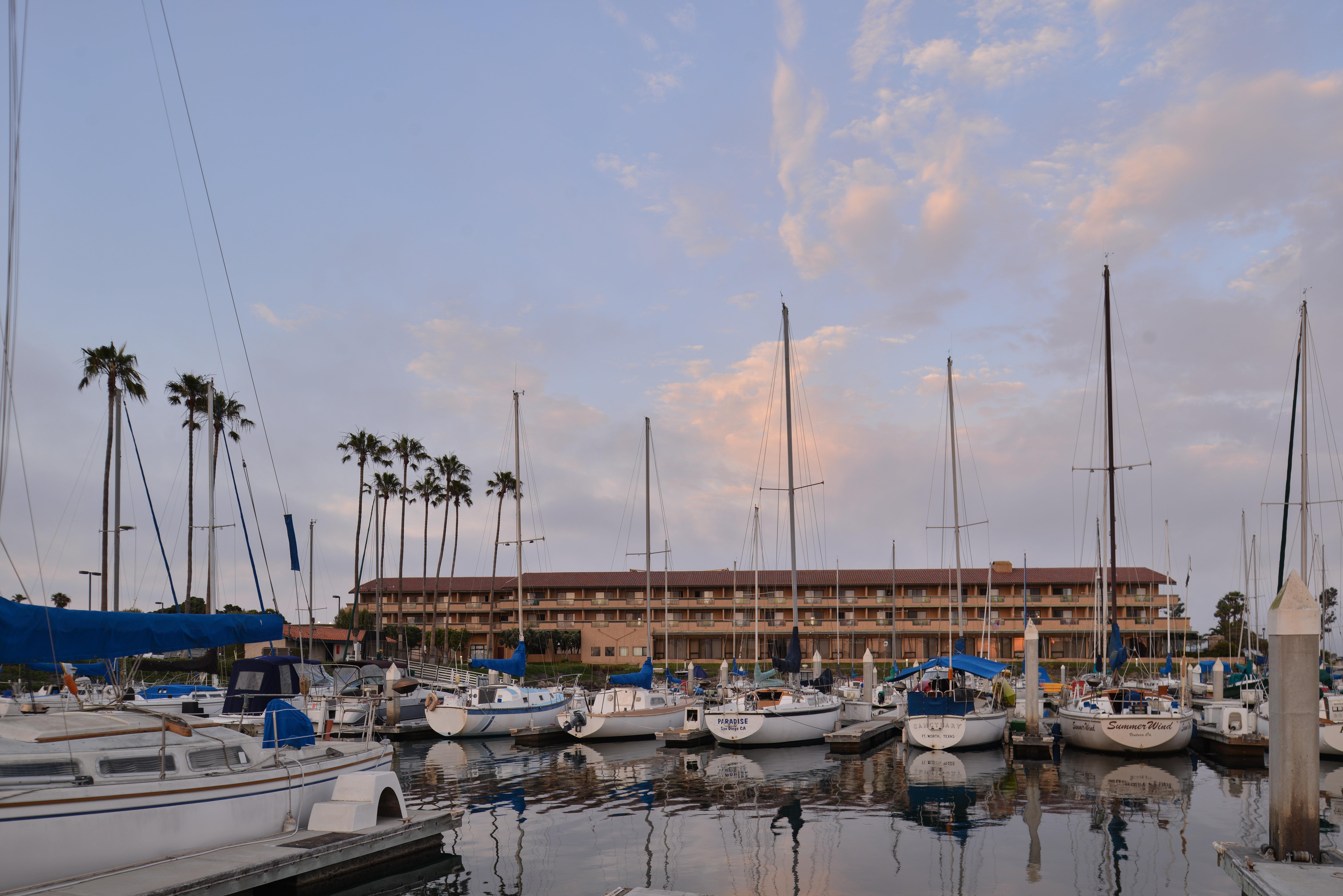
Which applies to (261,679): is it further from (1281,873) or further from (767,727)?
(1281,873)

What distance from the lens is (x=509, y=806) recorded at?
2319cm

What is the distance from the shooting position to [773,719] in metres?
36.0

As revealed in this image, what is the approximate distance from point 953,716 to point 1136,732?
5859 mm

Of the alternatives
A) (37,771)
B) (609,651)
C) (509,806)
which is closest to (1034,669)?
(509,806)

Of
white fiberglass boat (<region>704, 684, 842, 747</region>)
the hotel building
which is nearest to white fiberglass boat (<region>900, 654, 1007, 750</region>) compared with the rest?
white fiberglass boat (<region>704, 684, 842, 747</region>)

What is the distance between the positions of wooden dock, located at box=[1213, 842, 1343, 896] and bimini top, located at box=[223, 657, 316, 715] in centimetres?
1953

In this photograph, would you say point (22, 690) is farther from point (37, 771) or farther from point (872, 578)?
point (872, 578)

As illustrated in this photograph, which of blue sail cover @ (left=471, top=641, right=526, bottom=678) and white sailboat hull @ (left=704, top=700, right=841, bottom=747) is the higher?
blue sail cover @ (left=471, top=641, right=526, bottom=678)

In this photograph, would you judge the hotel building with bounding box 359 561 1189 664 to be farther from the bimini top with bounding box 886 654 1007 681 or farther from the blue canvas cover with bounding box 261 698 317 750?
the blue canvas cover with bounding box 261 698 317 750

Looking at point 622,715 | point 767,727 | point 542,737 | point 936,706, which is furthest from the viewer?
point 622,715

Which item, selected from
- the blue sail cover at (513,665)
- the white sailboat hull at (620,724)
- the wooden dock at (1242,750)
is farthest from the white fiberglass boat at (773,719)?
the wooden dock at (1242,750)

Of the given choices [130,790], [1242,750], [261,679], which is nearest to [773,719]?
[1242,750]

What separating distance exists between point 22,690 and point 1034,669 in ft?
148

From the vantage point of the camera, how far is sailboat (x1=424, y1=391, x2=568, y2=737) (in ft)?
131
